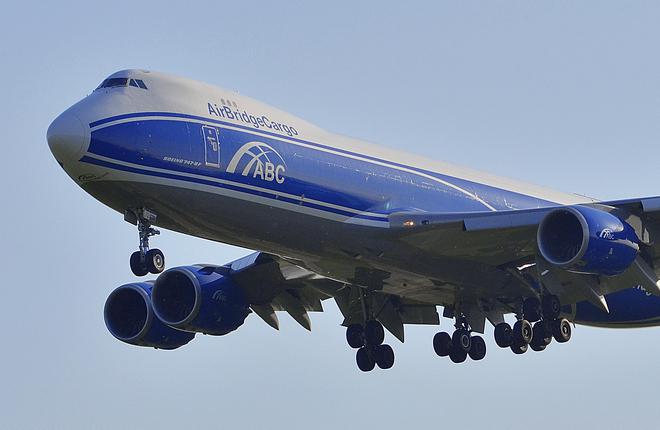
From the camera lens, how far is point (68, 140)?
32781mm

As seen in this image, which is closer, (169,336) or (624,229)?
(624,229)

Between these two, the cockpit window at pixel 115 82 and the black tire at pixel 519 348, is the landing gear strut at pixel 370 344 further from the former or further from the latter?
the cockpit window at pixel 115 82

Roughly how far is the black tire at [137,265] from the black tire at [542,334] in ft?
36.8

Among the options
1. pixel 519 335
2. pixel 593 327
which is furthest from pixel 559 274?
pixel 593 327

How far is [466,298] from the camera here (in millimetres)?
40531

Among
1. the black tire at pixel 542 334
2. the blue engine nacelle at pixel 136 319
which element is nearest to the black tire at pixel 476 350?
the black tire at pixel 542 334

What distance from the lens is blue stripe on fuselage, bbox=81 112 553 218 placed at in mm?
33469

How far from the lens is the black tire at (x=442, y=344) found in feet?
137

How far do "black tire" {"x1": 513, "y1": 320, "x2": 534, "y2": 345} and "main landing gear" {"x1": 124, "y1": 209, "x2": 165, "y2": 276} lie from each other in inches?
427

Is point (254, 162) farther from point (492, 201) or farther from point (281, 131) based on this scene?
point (492, 201)

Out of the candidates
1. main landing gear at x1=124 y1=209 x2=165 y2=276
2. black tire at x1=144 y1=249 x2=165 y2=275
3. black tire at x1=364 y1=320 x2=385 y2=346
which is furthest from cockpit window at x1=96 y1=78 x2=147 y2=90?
black tire at x1=364 y1=320 x2=385 y2=346

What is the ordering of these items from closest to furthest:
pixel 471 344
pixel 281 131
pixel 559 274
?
1. pixel 281 131
2. pixel 559 274
3. pixel 471 344

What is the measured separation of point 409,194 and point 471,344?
5.93 m

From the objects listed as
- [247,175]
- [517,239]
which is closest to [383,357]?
[517,239]
